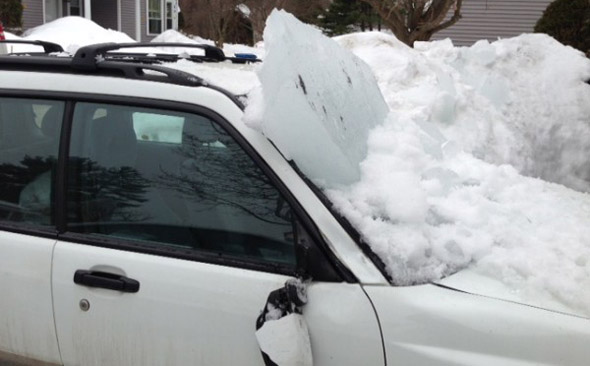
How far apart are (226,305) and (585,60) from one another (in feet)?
20.9

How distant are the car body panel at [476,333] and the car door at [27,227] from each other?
4.07 feet

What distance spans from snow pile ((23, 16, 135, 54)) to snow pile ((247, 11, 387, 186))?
19.2m

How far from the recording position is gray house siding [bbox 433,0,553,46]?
1966 cm

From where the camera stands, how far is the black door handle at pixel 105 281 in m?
2.10

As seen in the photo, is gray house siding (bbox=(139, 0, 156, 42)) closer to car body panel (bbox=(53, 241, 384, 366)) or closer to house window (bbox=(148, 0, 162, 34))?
house window (bbox=(148, 0, 162, 34))

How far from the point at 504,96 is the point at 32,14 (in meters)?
21.7

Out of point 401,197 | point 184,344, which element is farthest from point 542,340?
point 184,344

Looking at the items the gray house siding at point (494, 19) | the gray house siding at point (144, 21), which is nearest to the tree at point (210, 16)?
the gray house siding at point (144, 21)

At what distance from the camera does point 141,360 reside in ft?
6.89

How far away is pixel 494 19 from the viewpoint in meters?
19.8

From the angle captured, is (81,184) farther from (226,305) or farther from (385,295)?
(385,295)

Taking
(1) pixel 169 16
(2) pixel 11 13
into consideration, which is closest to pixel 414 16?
(2) pixel 11 13

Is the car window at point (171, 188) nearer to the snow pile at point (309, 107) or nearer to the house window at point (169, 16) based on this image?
the snow pile at point (309, 107)

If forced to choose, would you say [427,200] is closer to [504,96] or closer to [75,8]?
[504,96]
